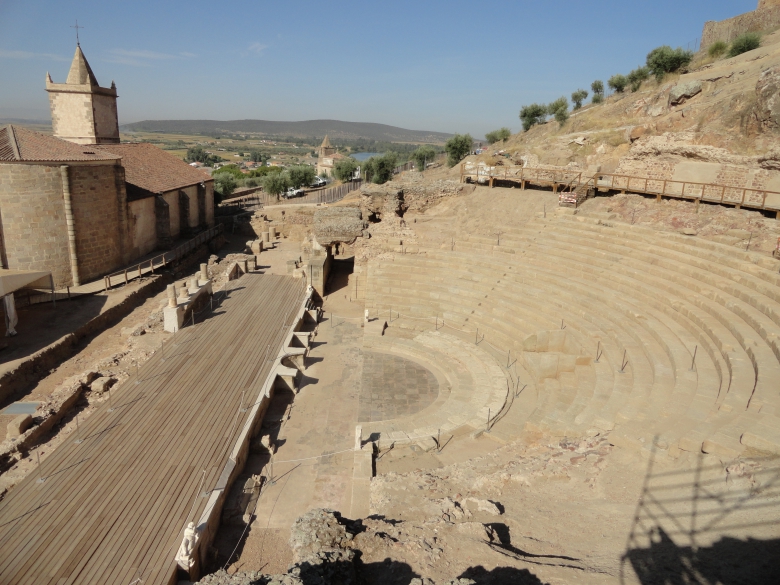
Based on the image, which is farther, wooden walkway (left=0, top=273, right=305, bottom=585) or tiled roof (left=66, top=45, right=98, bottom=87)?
tiled roof (left=66, top=45, right=98, bottom=87)

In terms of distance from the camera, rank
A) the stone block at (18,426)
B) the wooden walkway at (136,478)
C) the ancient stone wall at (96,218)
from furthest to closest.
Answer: the ancient stone wall at (96,218) < the stone block at (18,426) < the wooden walkway at (136,478)

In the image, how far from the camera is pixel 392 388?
1404cm

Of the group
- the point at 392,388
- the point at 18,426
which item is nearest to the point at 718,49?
the point at 392,388

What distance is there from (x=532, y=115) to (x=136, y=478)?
39118 mm

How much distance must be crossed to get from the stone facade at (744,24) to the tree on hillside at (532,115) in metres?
11.5

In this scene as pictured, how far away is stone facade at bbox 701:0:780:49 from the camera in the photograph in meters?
30.9

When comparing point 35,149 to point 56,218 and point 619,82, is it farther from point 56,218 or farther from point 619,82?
point 619,82

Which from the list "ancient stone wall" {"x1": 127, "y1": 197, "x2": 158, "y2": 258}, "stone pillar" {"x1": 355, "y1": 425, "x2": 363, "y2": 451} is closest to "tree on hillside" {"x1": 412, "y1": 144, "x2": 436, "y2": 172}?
"ancient stone wall" {"x1": 127, "y1": 197, "x2": 158, "y2": 258}

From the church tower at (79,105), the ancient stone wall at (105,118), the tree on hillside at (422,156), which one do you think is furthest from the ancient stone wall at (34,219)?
the tree on hillside at (422,156)

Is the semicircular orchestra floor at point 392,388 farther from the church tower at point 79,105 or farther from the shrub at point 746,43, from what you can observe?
the church tower at point 79,105

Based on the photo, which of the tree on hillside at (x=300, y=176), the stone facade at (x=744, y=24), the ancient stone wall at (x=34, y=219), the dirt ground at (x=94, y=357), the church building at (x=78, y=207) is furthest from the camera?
the tree on hillside at (x=300, y=176)

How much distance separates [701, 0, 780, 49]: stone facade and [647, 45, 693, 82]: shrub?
6.15m

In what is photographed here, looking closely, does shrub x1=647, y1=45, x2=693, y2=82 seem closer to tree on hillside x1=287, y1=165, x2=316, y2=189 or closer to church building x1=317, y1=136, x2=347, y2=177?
tree on hillside x1=287, y1=165, x2=316, y2=189

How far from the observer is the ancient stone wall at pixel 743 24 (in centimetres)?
3090
